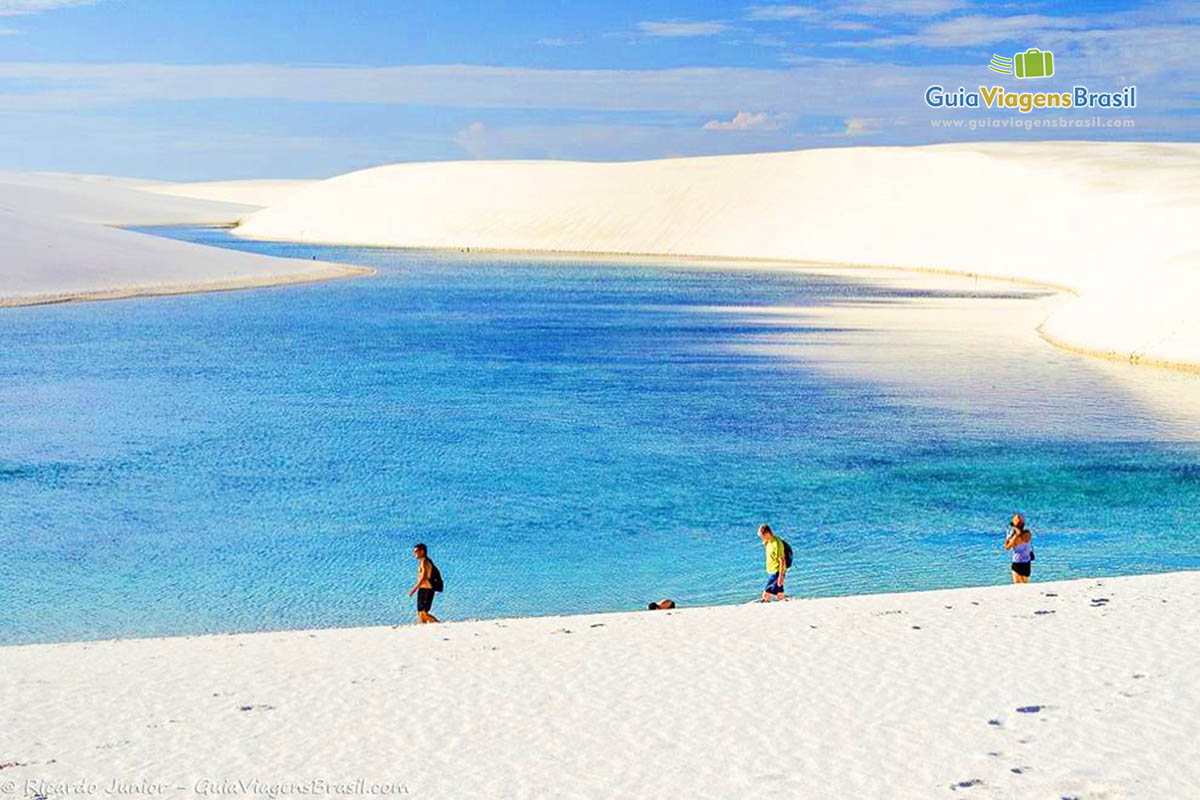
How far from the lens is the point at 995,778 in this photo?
742 centimetres

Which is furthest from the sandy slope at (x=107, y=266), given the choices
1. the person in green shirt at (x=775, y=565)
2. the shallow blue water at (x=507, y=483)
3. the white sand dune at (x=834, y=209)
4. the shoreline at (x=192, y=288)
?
the person in green shirt at (x=775, y=565)

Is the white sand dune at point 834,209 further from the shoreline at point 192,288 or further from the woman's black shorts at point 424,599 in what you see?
the shoreline at point 192,288

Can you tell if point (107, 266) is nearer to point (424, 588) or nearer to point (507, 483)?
point (507, 483)

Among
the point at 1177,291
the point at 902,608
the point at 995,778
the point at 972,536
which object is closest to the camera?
the point at 995,778

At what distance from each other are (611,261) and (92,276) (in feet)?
146

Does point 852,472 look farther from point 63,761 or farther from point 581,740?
point 63,761

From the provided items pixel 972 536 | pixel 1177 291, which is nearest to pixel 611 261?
pixel 1177 291

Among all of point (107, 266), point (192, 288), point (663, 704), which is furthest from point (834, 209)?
point (663, 704)

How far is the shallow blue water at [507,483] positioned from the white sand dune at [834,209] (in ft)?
54.9

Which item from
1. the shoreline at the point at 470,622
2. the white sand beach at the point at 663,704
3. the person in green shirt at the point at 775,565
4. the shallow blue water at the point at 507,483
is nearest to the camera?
the white sand beach at the point at 663,704

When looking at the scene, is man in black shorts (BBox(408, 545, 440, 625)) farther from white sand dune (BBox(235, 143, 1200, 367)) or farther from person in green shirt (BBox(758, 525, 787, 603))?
white sand dune (BBox(235, 143, 1200, 367))

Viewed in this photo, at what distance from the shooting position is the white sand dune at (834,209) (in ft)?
242

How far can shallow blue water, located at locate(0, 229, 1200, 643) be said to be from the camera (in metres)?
14.2

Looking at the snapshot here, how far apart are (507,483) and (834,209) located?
290 ft
